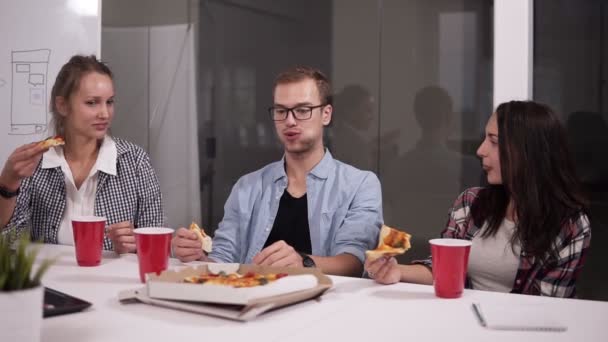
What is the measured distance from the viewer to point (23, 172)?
2.13m

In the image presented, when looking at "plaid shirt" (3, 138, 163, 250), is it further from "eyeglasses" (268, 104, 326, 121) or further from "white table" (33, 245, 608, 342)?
"white table" (33, 245, 608, 342)

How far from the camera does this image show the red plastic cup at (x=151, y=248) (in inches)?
63.2

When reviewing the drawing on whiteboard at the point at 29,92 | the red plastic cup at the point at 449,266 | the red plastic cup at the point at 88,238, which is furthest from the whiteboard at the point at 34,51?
the red plastic cup at the point at 449,266

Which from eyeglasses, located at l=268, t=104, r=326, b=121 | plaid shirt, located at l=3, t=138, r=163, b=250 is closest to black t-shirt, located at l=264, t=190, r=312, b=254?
eyeglasses, located at l=268, t=104, r=326, b=121

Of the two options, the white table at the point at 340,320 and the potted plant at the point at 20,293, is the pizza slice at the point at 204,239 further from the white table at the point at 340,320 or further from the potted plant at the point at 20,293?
the potted plant at the point at 20,293

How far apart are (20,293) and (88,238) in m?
0.80

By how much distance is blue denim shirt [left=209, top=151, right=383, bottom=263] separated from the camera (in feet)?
7.52

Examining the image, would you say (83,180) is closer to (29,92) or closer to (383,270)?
(383,270)

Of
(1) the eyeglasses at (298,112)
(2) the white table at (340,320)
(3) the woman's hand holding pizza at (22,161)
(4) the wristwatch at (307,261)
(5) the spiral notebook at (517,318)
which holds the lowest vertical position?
(2) the white table at (340,320)

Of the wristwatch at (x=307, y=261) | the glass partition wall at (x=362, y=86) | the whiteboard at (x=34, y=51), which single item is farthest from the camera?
the whiteboard at (x=34, y=51)

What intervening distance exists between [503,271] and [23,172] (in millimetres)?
1533

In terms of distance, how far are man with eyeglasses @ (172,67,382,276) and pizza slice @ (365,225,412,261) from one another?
2.21 feet

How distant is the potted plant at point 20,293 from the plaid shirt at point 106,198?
131 centimetres

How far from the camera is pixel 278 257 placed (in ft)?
5.54
